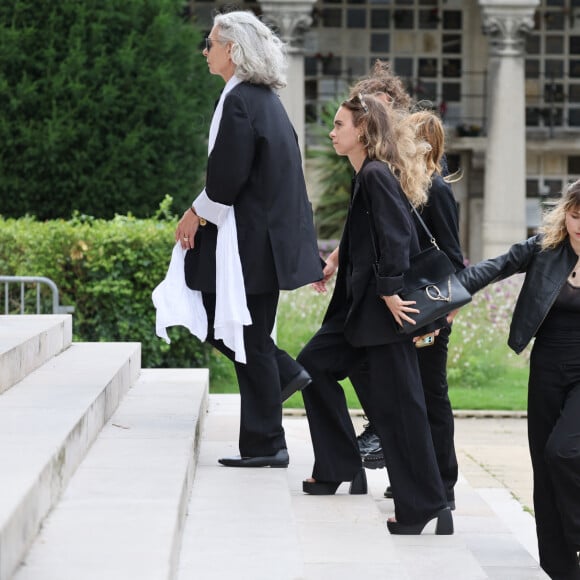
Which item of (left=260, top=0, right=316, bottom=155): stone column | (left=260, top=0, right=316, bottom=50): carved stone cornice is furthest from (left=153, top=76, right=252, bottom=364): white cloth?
(left=260, top=0, right=316, bottom=50): carved stone cornice

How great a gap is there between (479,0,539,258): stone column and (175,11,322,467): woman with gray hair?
14065 mm

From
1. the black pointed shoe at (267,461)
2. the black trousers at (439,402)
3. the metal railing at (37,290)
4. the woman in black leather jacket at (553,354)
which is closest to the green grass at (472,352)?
the metal railing at (37,290)

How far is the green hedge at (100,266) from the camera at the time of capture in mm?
10094

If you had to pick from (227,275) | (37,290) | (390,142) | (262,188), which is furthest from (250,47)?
(37,290)

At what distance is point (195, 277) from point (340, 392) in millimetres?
693

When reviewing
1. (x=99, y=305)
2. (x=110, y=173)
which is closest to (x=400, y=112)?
(x=99, y=305)

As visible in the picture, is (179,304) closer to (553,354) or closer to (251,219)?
(251,219)

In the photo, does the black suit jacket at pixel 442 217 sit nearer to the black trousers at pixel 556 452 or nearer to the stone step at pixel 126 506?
the black trousers at pixel 556 452

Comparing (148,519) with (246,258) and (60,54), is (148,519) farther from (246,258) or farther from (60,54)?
(60,54)

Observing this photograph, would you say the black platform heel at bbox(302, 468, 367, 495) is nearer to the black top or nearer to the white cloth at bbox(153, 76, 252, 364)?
the white cloth at bbox(153, 76, 252, 364)

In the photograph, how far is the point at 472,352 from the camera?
490 inches

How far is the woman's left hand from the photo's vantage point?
175 inches

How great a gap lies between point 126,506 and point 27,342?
191cm

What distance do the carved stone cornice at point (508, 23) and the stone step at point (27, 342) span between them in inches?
501
